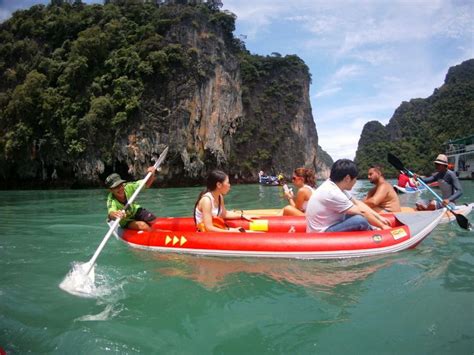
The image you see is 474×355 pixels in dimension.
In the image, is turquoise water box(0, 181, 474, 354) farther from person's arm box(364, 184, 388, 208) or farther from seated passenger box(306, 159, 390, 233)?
person's arm box(364, 184, 388, 208)

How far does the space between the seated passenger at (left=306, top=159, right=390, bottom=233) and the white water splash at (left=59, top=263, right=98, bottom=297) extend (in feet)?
A: 9.09

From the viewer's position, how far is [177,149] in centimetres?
3066

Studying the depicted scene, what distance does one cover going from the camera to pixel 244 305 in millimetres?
3271

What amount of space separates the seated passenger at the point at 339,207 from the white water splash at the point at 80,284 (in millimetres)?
2772

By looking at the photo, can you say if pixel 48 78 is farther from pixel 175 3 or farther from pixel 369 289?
pixel 369 289

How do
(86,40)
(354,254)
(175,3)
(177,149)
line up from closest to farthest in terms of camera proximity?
(354,254), (86,40), (177,149), (175,3)

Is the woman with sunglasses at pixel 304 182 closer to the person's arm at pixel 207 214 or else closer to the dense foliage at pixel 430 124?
the person's arm at pixel 207 214

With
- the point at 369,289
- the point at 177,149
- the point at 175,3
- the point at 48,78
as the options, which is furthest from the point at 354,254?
the point at 175,3

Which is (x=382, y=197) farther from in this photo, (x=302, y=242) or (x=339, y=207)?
(x=302, y=242)

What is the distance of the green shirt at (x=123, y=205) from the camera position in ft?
18.6

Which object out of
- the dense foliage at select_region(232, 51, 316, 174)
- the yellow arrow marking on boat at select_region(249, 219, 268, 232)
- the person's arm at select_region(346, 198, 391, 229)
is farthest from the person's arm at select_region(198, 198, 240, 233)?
the dense foliage at select_region(232, 51, 316, 174)

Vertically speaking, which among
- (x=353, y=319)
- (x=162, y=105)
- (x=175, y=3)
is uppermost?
(x=175, y=3)

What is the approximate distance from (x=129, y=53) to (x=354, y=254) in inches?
1141

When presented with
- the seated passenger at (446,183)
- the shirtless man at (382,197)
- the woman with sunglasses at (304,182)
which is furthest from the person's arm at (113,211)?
the seated passenger at (446,183)
